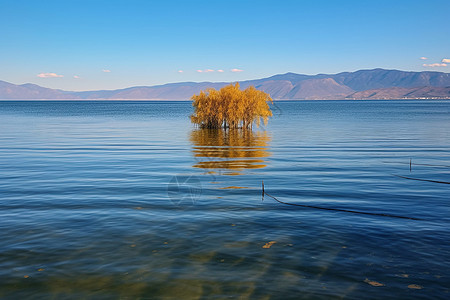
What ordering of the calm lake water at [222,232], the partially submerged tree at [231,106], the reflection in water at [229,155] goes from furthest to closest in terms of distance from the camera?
the partially submerged tree at [231,106], the reflection in water at [229,155], the calm lake water at [222,232]

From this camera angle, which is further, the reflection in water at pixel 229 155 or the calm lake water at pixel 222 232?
the reflection in water at pixel 229 155

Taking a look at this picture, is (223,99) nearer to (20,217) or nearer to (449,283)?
(20,217)

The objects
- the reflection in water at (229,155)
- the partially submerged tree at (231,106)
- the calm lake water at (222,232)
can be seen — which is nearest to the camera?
the calm lake water at (222,232)

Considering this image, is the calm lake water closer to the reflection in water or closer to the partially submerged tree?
the reflection in water

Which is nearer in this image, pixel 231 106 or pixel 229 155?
pixel 229 155

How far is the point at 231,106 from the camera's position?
2136 inches

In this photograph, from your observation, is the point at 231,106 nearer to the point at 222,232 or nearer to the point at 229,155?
the point at 229,155

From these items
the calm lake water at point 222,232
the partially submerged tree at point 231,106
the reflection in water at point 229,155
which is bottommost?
the calm lake water at point 222,232

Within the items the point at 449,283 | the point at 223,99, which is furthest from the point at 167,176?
the point at 223,99

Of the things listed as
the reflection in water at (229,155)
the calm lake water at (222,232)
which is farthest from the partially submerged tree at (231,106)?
the calm lake water at (222,232)

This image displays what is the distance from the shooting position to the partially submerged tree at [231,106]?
5428cm

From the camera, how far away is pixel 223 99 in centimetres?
5425

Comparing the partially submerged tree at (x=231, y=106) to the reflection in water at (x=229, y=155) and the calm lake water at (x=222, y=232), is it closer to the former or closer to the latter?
the reflection in water at (x=229, y=155)

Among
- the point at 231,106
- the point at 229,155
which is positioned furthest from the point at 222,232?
the point at 231,106
